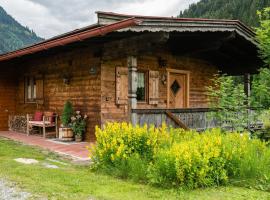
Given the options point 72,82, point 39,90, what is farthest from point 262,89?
point 39,90

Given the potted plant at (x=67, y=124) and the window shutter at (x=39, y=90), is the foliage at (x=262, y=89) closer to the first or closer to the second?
the potted plant at (x=67, y=124)

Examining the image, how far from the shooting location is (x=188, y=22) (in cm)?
816

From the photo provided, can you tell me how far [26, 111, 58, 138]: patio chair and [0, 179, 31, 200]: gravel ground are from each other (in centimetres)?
620

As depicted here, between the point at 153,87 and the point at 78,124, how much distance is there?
2.73 m

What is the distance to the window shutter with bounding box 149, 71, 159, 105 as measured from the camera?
10.8 metres

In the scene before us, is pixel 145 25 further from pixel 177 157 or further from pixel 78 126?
pixel 78 126

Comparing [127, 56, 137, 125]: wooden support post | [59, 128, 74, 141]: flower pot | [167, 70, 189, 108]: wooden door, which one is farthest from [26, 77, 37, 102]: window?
[127, 56, 137, 125]: wooden support post

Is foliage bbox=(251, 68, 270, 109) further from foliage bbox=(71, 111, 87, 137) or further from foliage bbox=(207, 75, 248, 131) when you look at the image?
foliage bbox=(71, 111, 87, 137)

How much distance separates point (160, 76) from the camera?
36.8 ft

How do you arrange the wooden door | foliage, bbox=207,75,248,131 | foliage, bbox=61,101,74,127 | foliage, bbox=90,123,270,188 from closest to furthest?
1. foliage, bbox=90,123,270,188
2. foliage, bbox=207,75,248,131
3. foliage, bbox=61,101,74,127
4. the wooden door

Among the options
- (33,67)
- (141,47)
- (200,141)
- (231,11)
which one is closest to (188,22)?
(141,47)

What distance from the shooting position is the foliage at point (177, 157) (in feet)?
16.0

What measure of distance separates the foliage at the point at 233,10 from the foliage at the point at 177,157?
38531 millimetres

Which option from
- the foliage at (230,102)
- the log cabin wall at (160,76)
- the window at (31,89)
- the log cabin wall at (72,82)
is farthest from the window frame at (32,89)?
the foliage at (230,102)
